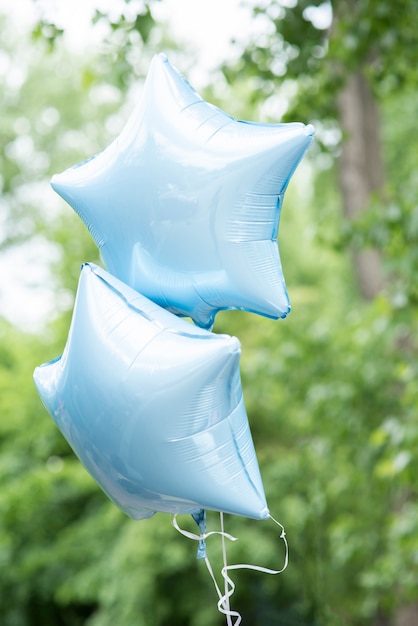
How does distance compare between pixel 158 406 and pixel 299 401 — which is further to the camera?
pixel 299 401

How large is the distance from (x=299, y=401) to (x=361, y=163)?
130 cm

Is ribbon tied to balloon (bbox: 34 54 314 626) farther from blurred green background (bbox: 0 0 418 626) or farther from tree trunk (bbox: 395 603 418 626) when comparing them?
tree trunk (bbox: 395 603 418 626)

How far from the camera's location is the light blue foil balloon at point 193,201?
45.1 inches

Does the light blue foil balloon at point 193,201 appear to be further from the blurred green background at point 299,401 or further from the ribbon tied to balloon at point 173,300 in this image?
the blurred green background at point 299,401

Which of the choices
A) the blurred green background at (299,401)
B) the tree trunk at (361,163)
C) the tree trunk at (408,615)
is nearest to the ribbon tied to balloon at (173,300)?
the blurred green background at (299,401)

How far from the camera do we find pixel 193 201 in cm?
116

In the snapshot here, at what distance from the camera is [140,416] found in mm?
1063

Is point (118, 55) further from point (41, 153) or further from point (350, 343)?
point (41, 153)

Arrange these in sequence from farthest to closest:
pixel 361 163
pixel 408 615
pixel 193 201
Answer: pixel 408 615 < pixel 361 163 < pixel 193 201

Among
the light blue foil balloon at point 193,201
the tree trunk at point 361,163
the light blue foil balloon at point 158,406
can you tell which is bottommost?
the tree trunk at point 361,163

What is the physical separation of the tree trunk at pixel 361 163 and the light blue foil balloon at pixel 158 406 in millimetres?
3084

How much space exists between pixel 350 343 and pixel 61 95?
6005mm

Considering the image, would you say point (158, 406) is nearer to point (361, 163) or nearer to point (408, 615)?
point (361, 163)

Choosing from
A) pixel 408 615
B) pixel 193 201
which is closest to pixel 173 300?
pixel 193 201
